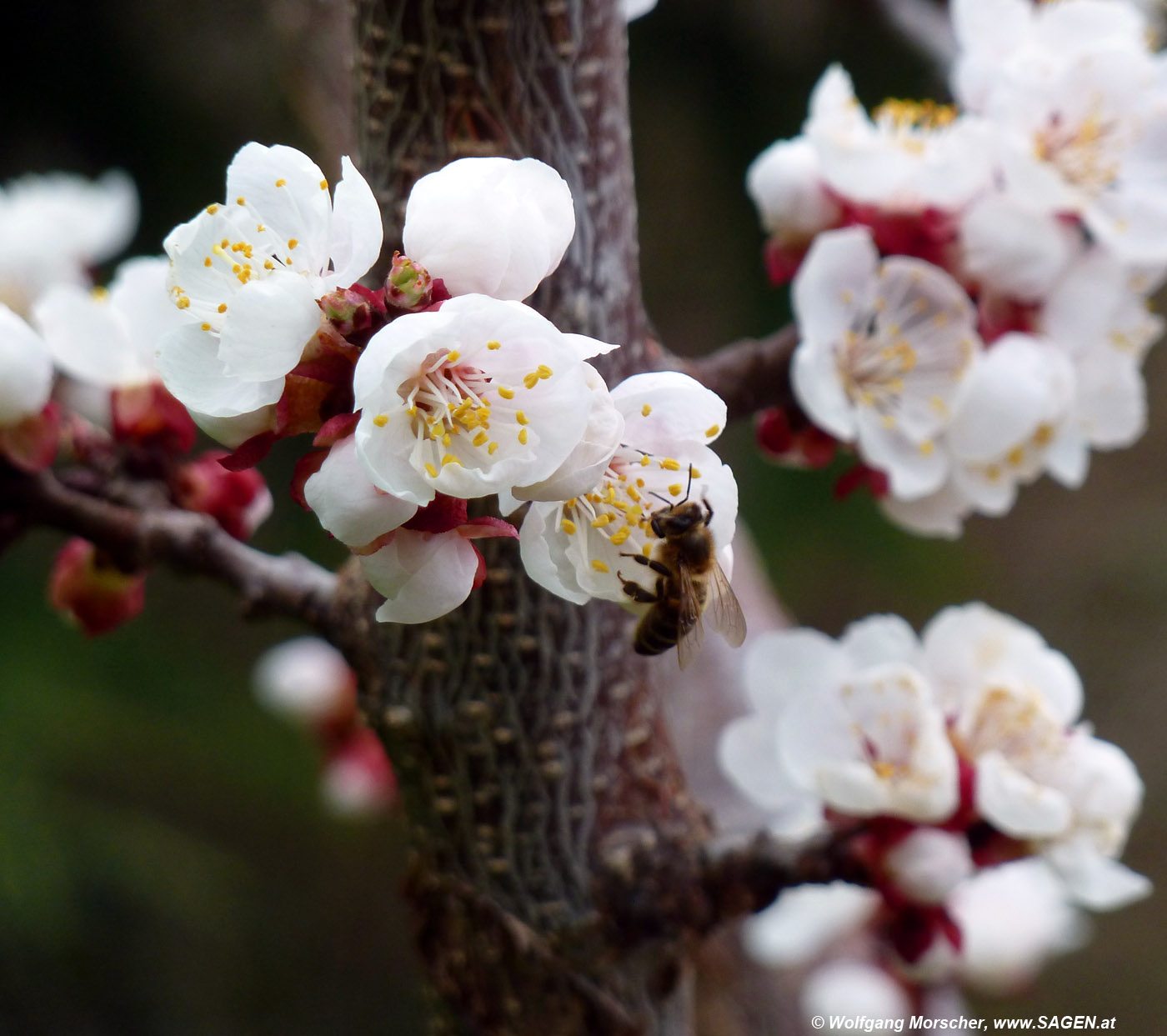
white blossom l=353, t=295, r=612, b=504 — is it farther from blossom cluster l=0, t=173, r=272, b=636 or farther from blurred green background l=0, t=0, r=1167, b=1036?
blurred green background l=0, t=0, r=1167, b=1036

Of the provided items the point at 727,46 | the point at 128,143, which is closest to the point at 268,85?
the point at 128,143

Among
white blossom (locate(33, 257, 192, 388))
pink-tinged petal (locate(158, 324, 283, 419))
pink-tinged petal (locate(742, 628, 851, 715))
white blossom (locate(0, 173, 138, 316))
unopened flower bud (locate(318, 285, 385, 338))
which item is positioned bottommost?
pink-tinged petal (locate(742, 628, 851, 715))

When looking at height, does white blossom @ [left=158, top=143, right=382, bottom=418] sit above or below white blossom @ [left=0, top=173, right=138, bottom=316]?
below

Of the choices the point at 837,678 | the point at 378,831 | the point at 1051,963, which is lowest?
the point at 1051,963


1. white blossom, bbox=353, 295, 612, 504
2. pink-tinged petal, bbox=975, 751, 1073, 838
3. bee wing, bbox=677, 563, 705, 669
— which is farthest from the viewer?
pink-tinged petal, bbox=975, 751, 1073, 838

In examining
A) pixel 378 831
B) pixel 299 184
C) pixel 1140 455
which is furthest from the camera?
pixel 1140 455

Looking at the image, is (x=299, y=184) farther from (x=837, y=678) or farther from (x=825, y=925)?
(x=825, y=925)

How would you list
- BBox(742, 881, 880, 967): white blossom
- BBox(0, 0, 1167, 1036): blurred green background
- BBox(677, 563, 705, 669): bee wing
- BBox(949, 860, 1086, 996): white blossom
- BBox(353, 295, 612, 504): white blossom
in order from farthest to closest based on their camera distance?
BBox(0, 0, 1167, 1036): blurred green background
BBox(949, 860, 1086, 996): white blossom
BBox(742, 881, 880, 967): white blossom
BBox(677, 563, 705, 669): bee wing
BBox(353, 295, 612, 504): white blossom

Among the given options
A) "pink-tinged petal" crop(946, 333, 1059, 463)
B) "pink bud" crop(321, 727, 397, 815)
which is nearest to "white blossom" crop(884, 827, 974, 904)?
"pink-tinged petal" crop(946, 333, 1059, 463)
